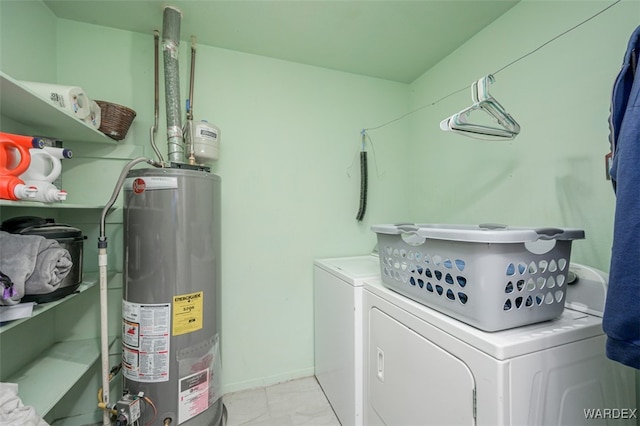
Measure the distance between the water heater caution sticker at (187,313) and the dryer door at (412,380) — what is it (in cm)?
83

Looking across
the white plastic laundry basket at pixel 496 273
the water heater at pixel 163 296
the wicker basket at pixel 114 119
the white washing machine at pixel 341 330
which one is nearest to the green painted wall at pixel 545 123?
the white plastic laundry basket at pixel 496 273

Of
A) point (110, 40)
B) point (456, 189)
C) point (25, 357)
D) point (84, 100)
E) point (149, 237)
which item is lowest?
point (25, 357)

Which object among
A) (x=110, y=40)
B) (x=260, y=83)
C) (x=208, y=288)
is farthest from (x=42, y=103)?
(x=260, y=83)

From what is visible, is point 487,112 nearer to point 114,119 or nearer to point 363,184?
point 363,184

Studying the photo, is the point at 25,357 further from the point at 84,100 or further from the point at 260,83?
the point at 260,83

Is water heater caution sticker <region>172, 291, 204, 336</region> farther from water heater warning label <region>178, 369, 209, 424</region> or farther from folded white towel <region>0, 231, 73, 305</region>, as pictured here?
folded white towel <region>0, 231, 73, 305</region>

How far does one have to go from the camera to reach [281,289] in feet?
5.83

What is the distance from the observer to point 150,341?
43.2 inches

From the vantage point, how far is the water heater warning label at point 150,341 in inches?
43.3

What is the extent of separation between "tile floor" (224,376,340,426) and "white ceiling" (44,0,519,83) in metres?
2.33

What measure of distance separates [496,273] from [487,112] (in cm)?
77

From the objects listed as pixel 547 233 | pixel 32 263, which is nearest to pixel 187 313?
pixel 32 263

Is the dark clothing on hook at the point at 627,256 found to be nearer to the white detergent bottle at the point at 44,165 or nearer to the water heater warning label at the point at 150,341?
the water heater warning label at the point at 150,341

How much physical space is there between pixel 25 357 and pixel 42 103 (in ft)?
3.85
